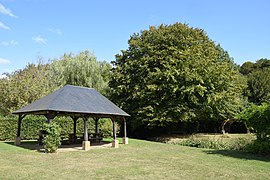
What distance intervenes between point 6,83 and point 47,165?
18321 millimetres

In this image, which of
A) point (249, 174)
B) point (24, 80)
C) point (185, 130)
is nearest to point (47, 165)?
point (249, 174)

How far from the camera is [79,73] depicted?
100 ft

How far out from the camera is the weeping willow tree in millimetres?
30484

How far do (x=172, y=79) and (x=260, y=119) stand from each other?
958 cm

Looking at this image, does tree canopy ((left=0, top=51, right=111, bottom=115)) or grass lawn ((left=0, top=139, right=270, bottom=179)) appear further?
tree canopy ((left=0, top=51, right=111, bottom=115))

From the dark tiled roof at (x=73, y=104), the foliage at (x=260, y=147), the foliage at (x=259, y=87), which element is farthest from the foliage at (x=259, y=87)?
the dark tiled roof at (x=73, y=104)

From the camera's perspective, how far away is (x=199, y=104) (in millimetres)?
22875

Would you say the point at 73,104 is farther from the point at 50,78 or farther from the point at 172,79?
the point at 50,78

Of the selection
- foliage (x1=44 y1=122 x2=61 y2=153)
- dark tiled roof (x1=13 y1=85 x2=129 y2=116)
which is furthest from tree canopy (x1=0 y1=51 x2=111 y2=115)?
foliage (x1=44 y1=122 x2=61 y2=153)

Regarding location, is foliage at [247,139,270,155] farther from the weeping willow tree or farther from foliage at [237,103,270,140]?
the weeping willow tree

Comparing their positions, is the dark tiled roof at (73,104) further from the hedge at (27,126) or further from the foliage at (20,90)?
the foliage at (20,90)

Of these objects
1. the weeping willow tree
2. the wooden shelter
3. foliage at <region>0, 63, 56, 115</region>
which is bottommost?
the wooden shelter

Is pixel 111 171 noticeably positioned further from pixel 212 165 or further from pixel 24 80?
pixel 24 80

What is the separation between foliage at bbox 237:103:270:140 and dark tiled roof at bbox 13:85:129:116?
746 cm
